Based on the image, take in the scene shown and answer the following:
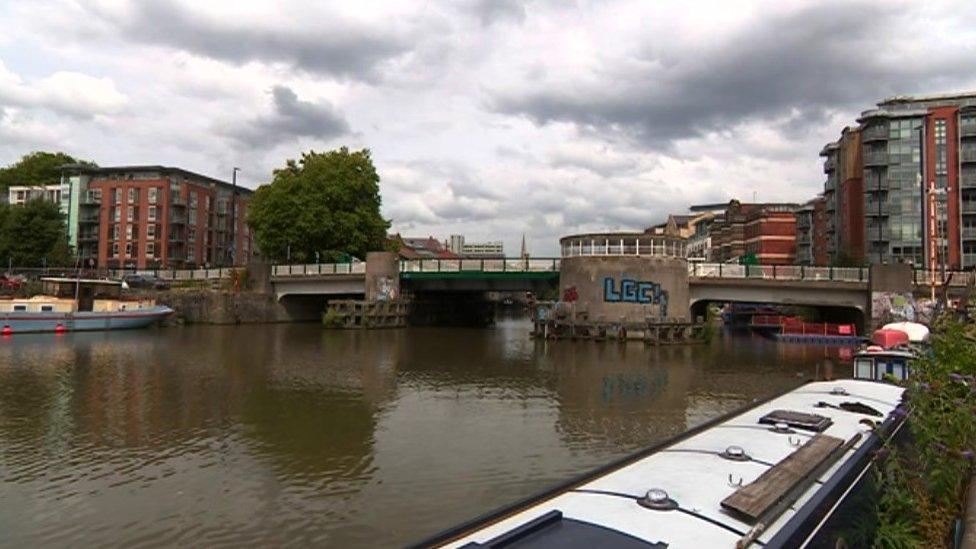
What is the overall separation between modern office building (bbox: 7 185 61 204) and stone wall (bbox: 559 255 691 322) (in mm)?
89951

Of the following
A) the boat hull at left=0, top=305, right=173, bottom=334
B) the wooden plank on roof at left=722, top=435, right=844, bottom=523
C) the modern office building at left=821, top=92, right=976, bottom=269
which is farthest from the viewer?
the modern office building at left=821, top=92, right=976, bottom=269

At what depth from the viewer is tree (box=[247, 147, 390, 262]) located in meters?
64.7

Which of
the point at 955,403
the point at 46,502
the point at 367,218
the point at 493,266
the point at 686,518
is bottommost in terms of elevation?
the point at 46,502

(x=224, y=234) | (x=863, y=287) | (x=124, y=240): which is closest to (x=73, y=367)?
(x=863, y=287)

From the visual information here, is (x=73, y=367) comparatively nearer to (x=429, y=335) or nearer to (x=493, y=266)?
(x=429, y=335)

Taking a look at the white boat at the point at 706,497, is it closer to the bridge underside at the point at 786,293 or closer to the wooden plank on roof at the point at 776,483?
the wooden plank on roof at the point at 776,483

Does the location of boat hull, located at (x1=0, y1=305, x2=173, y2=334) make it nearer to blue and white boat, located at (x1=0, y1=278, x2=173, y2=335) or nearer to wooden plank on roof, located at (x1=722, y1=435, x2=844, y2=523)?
blue and white boat, located at (x1=0, y1=278, x2=173, y2=335)

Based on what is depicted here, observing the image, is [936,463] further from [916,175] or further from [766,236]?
[766,236]

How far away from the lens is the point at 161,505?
1098 centimetres

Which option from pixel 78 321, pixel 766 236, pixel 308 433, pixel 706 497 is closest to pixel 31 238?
pixel 78 321

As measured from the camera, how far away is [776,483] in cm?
650

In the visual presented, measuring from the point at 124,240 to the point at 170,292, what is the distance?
143 feet

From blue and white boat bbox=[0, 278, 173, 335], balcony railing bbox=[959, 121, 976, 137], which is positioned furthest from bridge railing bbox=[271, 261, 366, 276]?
balcony railing bbox=[959, 121, 976, 137]

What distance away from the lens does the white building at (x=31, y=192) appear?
9988cm
